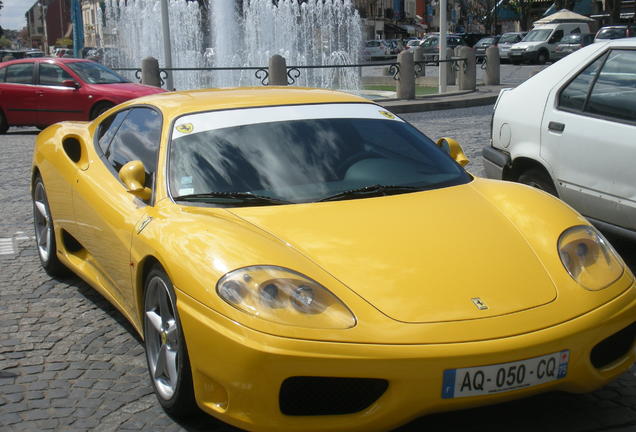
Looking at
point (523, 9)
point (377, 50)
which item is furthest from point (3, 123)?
point (523, 9)

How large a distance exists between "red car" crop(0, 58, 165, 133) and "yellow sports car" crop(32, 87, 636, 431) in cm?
1049

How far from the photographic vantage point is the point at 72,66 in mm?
15406

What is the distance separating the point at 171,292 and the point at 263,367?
0.65 meters

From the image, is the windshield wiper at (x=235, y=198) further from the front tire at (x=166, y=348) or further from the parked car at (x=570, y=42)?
the parked car at (x=570, y=42)

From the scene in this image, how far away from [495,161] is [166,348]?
145 inches

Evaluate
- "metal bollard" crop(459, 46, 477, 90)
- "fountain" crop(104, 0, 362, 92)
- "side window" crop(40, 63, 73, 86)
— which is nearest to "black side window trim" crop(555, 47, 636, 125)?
"side window" crop(40, 63, 73, 86)

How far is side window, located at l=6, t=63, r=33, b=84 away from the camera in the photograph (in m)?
15.6

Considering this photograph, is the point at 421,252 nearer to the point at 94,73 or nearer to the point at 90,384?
the point at 90,384

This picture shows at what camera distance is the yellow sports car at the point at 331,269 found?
9.50 ft

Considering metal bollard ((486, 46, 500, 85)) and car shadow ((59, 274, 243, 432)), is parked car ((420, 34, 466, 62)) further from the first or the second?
car shadow ((59, 274, 243, 432))

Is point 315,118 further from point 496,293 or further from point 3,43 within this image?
point 3,43

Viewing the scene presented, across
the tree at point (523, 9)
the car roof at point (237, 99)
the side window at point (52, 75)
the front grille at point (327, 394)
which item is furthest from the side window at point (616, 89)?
the tree at point (523, 9)

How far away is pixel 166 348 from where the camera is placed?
348cm

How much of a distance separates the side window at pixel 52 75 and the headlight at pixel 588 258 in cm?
1301
